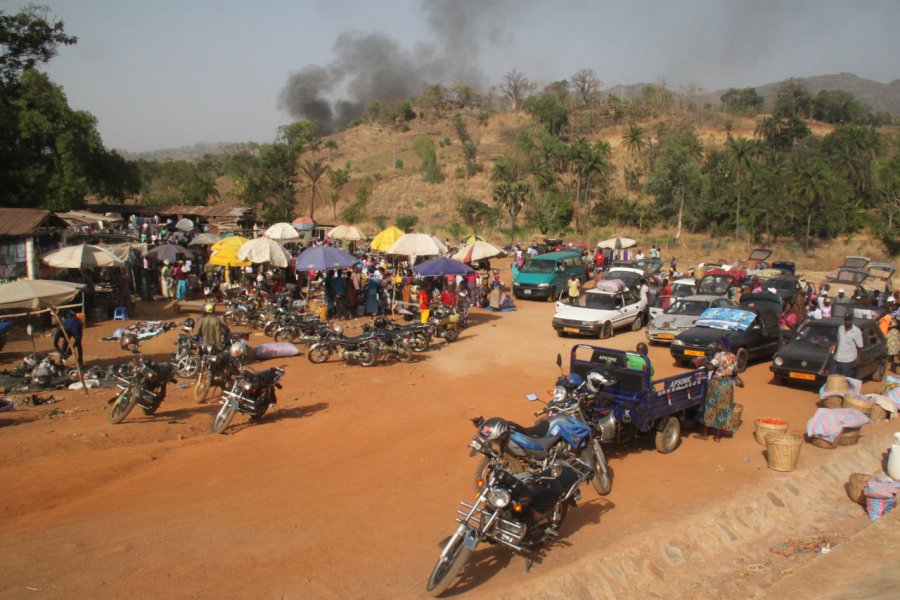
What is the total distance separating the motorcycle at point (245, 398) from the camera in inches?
380

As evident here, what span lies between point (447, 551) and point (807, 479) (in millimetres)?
6007

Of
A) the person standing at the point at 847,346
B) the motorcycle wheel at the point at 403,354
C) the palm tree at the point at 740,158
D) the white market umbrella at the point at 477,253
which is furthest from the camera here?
the palm tree at the point at 740,158

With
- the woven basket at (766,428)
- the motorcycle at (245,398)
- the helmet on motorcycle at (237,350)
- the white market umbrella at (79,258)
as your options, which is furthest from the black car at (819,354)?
the white market umbrella at (79,258)

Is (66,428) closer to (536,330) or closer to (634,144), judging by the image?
(536,330)

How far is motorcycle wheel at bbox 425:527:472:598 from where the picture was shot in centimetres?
533

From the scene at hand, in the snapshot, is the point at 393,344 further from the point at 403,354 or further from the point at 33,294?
the point at 33,294

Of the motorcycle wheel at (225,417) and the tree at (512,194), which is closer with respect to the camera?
the motorcycle wheel at (225,417)

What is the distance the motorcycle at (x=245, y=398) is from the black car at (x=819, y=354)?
10.0 m

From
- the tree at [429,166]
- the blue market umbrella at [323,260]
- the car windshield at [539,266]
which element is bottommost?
the car windshield at [539,266]

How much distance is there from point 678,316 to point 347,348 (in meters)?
8.75

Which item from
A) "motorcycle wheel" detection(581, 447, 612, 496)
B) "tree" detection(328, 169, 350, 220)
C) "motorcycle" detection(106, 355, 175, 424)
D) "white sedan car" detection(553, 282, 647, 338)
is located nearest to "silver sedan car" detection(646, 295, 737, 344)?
"white sedan car" detection(553, 282, 647, 338)

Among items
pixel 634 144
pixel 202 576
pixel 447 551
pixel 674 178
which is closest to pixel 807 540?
pixel 447 551

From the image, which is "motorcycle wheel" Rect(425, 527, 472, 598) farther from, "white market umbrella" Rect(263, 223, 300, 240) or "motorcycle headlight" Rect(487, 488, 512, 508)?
"white market umbrella" Rect(263, 223, 300, 240)

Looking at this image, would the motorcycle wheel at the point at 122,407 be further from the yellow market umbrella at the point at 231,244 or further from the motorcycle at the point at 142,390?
the yellow market umbrella at the point at 231,244
